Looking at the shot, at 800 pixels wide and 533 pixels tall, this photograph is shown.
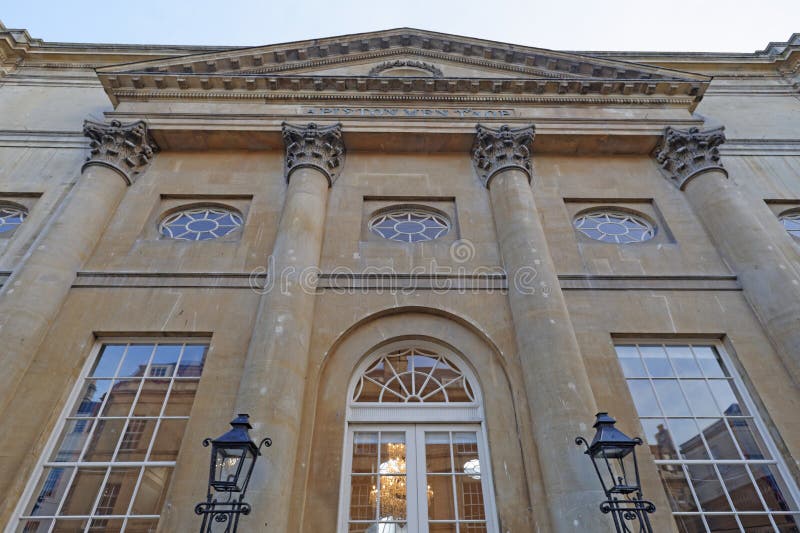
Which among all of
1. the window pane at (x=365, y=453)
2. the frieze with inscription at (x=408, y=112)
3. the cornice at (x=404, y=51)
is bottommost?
the window pane at (x=365, y=453)

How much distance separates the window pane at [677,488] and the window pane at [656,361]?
1.58 m

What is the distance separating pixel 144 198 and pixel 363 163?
5147 mm

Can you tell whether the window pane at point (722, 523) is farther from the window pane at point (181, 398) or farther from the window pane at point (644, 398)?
the window pane at point (181, 398)

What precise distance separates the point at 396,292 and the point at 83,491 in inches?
224

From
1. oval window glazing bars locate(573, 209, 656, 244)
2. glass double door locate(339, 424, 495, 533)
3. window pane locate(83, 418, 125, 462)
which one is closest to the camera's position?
glass double door locate(339, 424, 495, 533)

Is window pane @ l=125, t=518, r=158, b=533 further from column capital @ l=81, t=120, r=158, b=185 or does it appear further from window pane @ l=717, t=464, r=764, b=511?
window pane @ l=717, t=464, r=764, b=511

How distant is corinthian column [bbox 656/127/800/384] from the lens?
7.99 metres

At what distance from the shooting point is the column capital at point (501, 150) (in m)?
10.7

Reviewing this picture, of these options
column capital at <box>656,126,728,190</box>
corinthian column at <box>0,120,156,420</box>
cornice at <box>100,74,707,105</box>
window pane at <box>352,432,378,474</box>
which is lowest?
window pane at <box>352,432,378,474</box>

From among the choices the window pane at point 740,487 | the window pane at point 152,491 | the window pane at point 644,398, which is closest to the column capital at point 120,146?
the window pane at point 152,491

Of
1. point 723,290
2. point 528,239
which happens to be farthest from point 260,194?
point 723,290

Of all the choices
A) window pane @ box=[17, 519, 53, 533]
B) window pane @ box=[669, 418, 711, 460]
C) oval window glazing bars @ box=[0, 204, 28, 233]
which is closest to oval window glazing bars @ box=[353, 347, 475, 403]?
window pane @ box=[669, 418, 711, 460]

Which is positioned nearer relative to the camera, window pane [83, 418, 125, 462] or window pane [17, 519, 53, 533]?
window pane [17, 519, 53, 533]

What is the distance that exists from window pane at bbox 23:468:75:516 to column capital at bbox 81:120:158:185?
21.2 ft
